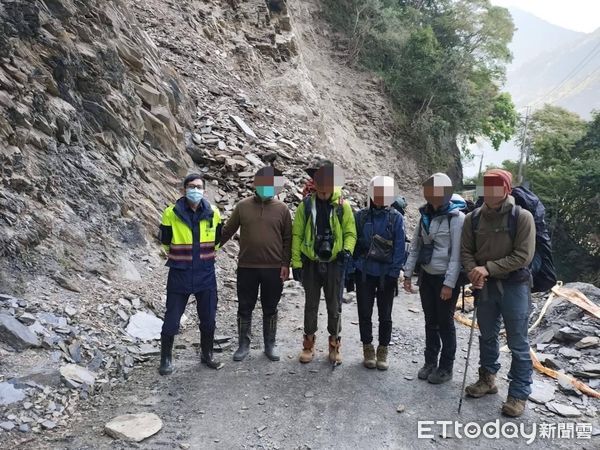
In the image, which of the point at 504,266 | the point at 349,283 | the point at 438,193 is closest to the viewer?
the point at 504,266

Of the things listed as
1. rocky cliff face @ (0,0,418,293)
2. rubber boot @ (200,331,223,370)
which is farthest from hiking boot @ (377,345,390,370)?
rocky cliff face @ (0,0,418,293)

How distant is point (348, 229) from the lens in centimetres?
416

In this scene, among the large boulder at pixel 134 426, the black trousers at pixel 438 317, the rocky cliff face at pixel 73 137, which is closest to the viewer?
the large boulder at pixel 134 426

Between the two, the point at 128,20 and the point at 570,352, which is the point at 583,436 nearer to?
the point at 570,352

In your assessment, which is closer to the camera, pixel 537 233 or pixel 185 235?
pixel 537 233

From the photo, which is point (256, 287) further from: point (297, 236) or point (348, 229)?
point (348, 229)

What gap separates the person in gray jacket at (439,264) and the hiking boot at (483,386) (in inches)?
12.2

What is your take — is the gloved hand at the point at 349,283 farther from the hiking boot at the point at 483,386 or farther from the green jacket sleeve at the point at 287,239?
the hiking boot at the point at 483,386

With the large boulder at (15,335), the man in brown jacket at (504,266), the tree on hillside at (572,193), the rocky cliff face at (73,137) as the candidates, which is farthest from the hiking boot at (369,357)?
the tree on hillside at (572,193)

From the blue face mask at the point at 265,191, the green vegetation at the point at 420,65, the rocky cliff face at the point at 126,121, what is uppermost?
the green vegetation at the point at 420,65

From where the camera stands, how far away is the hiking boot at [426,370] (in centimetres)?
427

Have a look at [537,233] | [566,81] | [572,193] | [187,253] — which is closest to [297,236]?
[187,253]

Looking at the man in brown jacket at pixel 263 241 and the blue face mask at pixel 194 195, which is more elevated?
the blue face mask at pixel 194 195

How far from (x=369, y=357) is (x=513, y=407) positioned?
1399mm
